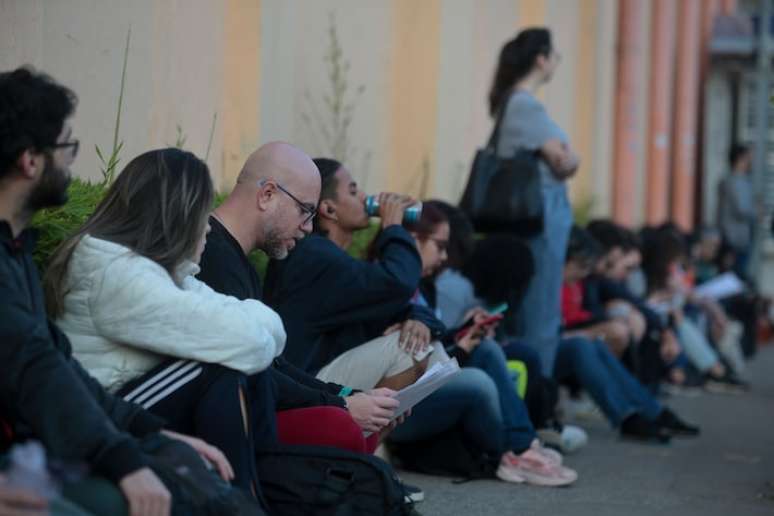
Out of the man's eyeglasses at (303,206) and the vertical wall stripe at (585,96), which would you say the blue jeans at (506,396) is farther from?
the vertical wall stripe at (585,96)

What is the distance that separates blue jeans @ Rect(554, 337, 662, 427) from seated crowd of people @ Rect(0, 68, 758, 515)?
1cm

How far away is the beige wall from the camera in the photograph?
19.2ft

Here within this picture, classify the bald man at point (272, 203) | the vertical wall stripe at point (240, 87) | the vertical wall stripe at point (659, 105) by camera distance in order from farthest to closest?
the vertical wall stripe at point (659, 105), the vertical wall stripe at point (240, 87), the bald man at point (272, 203)

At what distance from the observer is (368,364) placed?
18.3 feet

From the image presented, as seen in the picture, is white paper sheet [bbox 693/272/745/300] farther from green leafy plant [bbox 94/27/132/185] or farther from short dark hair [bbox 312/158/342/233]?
green leafy plant [bbox 94/27/132/185]

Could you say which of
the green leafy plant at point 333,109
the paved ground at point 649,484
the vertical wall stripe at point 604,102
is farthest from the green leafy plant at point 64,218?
the vertical wall stripe at point 604,102

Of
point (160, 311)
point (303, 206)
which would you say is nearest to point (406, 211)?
point (303, 206)

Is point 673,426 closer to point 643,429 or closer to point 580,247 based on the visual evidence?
point 643,429

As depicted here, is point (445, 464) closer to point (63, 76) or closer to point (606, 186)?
point (63, 76)

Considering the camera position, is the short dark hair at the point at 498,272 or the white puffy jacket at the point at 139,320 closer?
the white puffy jacket at the point at 139,320

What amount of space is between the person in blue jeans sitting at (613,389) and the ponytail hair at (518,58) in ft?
4.42

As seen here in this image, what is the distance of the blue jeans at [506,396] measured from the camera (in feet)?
21.6

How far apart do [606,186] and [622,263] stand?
20.8 feet

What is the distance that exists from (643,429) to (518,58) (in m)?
2.07
